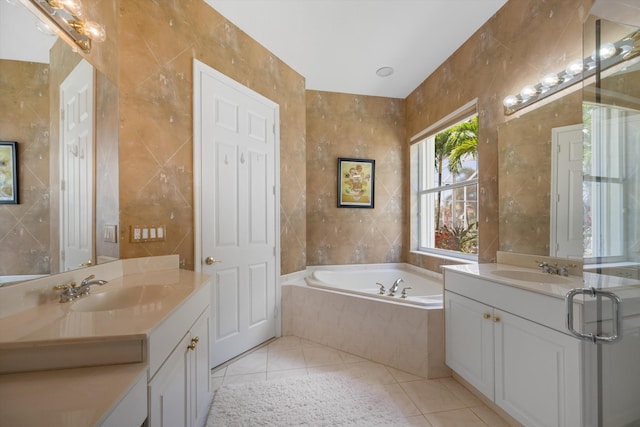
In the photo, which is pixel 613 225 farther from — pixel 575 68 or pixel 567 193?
pixel 575 68

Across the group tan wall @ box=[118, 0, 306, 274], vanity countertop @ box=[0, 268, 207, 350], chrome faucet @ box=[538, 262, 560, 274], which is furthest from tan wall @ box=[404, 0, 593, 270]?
vanity countertop @ box=[0, 268, 207, 350]

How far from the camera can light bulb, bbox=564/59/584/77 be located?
58.7 inches

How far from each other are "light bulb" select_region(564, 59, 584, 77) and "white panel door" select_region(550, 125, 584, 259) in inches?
12.0

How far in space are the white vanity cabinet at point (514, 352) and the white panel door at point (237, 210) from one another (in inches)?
63.2

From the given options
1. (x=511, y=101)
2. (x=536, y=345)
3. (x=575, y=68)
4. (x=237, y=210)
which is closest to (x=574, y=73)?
(x=575, y=68)

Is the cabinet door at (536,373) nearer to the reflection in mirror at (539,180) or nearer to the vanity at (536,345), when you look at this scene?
the vanity at (536,345)

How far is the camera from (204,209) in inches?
78.0

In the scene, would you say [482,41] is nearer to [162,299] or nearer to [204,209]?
[204,209]

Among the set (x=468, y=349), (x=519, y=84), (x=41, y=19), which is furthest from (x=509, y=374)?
(x=41, y=19)

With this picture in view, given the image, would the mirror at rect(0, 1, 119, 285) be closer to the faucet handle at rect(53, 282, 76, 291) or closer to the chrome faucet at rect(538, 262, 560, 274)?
the faucet handle at rect(53, 282, 76, 291)

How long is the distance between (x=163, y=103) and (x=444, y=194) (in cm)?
303

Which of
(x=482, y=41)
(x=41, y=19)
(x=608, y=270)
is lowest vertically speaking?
(x=608, y=270)

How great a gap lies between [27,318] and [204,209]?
Answer: 3.78ft

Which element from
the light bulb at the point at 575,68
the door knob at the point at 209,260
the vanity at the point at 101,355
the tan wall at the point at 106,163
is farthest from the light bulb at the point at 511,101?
the tan wall at the point at 106,163
